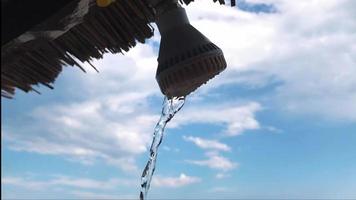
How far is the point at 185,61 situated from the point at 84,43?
1.61 feet

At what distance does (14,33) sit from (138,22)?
2.71 ft

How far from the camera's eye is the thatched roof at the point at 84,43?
161cm

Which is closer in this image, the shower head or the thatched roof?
the shower head

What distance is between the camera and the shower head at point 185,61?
1.48m

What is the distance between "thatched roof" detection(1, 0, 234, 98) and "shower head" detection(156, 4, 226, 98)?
27 cm

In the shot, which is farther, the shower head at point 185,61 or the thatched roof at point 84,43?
the thatched roof at point 84,43

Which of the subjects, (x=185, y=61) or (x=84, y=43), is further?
(x=84, y=43)

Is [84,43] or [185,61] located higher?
[84,43]

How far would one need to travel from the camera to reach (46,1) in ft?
3.63

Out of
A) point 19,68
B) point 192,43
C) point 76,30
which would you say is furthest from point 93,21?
point 192,43

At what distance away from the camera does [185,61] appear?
148cm

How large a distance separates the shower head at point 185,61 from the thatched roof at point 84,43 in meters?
0.27

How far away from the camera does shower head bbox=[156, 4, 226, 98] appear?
1.48 meters

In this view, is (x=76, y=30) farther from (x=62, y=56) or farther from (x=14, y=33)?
(x=14, y=33)
